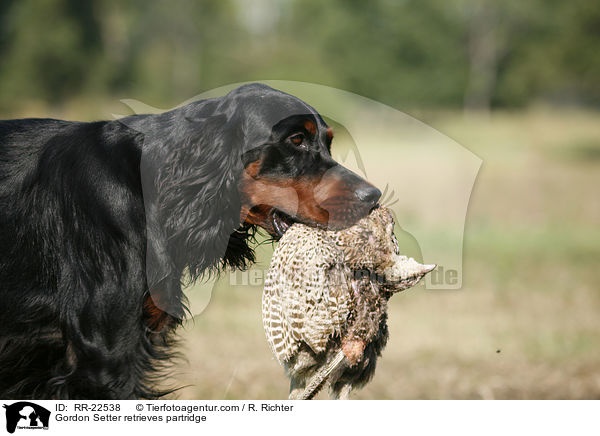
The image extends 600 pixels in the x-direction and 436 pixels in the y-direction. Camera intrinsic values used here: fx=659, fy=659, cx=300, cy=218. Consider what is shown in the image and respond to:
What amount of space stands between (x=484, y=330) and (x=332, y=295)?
362 cm

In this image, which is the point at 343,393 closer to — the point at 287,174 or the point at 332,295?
the point at 332,295

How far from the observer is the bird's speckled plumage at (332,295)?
8.09 feet

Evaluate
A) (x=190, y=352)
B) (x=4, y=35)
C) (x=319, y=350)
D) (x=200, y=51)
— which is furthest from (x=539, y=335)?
(x=200, y=51)

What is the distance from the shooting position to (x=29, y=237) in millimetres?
2748

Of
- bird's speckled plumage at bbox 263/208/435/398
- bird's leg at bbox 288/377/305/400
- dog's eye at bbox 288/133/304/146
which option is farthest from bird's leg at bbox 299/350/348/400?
dog's eye at bbox 288/133/304/146

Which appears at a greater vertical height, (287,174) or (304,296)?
(287,174)

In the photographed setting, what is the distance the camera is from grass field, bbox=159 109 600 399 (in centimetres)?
435

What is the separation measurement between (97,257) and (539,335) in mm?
4134

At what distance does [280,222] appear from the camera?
9.35 ft

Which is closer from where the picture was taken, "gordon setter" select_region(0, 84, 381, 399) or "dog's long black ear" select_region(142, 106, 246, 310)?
"gordon setter" select_region(0, 84, 381, 399)
